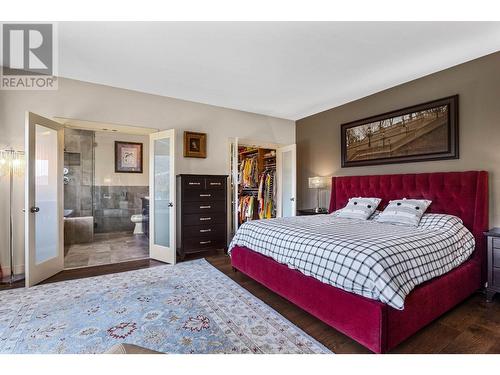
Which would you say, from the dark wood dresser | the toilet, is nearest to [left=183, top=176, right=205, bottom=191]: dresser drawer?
the dark wood dresser

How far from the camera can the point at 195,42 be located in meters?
2.55

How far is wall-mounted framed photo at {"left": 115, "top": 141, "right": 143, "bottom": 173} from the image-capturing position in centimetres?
624

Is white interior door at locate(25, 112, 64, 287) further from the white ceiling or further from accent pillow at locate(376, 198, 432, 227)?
accent pillow at locate(376, 198, 432, 227)

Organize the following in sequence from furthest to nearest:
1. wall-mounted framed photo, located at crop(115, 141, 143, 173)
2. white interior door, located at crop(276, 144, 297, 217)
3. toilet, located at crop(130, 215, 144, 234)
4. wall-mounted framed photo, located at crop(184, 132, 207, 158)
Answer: wall-mounted framed photo, located at crop(115, 141, 143, 173)
toilet, located at crop(130, 215, 144, 234)
white interior door, located at crop(276, 144, 297, 217)
wall-mounted framed photo, located at crop(184, 132, 207, 158)

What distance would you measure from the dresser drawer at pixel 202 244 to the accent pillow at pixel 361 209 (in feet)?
6.35

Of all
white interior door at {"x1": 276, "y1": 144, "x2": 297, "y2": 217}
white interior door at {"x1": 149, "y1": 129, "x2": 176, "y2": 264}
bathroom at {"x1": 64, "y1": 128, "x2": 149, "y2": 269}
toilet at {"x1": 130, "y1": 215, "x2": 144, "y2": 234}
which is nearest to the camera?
white interior door at {"x1": 149, "y1": 129, "x2": 176, "y2": 264}

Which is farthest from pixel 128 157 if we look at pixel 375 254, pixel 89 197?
pixel 375 254

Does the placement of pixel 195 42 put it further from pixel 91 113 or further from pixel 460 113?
pixel 460 113

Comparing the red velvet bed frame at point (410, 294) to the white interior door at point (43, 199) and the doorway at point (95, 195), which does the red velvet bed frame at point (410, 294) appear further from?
the white interior door at point (43, 199)

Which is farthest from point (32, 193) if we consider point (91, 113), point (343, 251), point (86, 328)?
point (343, 251)

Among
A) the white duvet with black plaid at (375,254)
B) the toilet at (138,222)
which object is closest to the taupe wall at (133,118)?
the white duvet with black plaid at (375,254)

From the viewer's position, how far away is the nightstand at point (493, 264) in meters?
2.43

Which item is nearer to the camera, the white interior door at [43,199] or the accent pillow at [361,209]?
the white interior door at [43,199]

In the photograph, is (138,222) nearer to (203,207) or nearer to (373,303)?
(203,207)
